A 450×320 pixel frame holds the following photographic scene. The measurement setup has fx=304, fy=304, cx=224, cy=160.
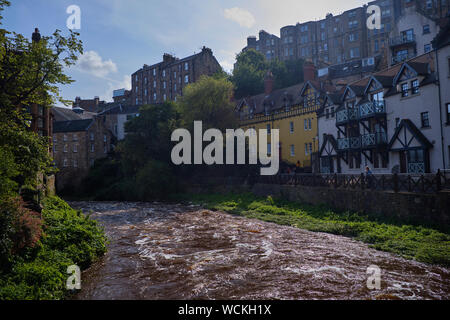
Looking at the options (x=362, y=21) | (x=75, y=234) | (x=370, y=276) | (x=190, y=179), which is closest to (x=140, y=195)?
(x=190, y=179)

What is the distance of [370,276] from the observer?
32.2ft

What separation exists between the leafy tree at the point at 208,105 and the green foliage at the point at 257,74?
1951cm

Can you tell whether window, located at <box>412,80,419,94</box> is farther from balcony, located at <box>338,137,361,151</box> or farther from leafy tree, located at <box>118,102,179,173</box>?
leafy tree, located at <box>118,102,179,173</box>

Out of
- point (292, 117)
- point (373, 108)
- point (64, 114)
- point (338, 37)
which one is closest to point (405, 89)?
point (373, 108)

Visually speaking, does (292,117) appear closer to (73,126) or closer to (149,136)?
(149,136)

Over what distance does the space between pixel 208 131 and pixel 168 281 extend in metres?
27.5

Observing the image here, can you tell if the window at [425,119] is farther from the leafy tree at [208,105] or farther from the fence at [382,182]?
the leafy tree at [208,105]

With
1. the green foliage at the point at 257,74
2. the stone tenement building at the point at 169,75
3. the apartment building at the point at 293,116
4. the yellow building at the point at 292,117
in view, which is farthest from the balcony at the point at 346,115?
the stone tenement building at the point at 169,75

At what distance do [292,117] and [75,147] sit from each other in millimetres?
37506

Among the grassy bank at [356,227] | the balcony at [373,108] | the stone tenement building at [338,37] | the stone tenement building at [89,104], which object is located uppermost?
the stone tenement building at [338,37]

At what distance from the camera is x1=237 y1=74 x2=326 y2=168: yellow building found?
37281 millimetres

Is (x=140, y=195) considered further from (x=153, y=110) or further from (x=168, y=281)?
(x=168, y=281)

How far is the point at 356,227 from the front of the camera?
16531 millimetres

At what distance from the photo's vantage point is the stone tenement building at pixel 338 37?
204ft
